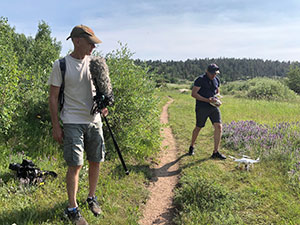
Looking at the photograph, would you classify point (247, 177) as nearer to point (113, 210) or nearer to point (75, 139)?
point (113, 210)

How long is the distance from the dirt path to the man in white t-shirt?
4.21 ft

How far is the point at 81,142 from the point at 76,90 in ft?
2.31

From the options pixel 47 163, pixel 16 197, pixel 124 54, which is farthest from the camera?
pixel 124 54

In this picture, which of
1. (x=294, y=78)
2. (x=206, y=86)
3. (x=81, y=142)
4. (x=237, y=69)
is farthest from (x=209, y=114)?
(x=237, y=69)

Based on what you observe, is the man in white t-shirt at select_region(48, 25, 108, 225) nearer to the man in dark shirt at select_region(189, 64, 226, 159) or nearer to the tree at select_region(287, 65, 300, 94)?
the man in dark shirt at select_region(189, 64, 226, 159)

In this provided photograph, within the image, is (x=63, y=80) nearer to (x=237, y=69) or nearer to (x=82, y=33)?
(x=82, y=33)

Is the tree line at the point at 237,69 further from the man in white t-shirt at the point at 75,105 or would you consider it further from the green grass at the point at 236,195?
the man in white t-shirt at the point at 75,105

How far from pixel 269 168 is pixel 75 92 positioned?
477 cm

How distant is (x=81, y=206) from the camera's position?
139 inches

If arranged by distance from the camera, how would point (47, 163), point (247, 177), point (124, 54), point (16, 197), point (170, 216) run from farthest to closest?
1. point (124, 54)
2. point (247, 177)
3. point (47, 163)
4. point (170, 216)
5. point (16, 197)

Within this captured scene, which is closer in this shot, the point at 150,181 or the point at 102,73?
the point at 102,73

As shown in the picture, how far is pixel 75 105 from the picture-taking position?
118 inches

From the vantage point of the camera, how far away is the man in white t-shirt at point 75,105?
113 inches

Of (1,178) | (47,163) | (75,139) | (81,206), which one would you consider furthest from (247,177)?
(1,178)
